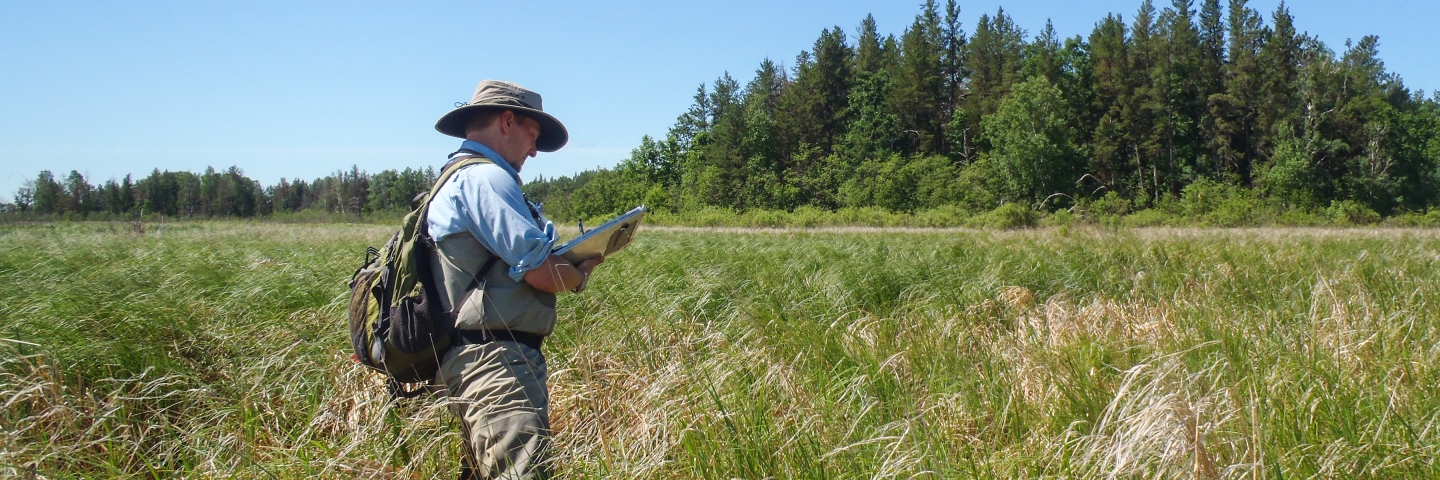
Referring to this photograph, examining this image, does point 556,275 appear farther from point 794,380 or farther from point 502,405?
point 794,380

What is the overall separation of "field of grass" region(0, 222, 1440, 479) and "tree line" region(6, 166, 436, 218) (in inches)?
2415

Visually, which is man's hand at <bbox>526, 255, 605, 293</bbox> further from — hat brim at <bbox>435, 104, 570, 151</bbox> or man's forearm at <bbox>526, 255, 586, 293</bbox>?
hat brim at <bbox>435, 104, 570, 151</bbox>

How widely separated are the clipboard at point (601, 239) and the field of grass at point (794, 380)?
550mm

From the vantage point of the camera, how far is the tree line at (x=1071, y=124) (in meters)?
36.8

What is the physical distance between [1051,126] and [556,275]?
41.3 meters

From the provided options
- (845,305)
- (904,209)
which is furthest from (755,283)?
(904,209)

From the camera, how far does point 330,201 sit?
105 m

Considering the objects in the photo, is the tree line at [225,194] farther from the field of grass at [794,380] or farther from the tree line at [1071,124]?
the field of grass at [794,380]

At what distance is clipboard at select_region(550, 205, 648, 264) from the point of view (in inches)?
86.8

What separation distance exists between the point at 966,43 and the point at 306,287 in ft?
182

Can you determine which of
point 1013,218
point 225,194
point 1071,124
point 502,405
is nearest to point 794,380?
Answer: point 502,405

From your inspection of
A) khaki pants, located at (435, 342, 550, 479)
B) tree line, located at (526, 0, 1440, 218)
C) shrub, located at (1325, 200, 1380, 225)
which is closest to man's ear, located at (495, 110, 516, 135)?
khaki pants, located at (435, 342, 550, 479)

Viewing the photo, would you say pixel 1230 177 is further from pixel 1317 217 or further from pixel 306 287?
pixel 306 287

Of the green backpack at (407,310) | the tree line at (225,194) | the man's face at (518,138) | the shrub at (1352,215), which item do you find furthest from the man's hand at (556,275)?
the tree line at (225,194)
